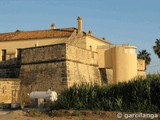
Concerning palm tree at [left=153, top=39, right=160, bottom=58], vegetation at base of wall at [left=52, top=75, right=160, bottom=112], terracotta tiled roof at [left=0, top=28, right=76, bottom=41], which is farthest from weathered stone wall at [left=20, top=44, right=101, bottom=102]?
palm tree at [left=153, top=39, right=160, bottom=58]

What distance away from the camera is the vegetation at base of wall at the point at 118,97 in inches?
640

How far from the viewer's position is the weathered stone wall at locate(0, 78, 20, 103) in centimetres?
2797

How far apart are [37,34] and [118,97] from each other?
78.0 ft

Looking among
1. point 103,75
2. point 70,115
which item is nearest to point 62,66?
point 103,75

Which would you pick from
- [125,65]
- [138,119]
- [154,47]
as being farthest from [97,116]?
[154,47]

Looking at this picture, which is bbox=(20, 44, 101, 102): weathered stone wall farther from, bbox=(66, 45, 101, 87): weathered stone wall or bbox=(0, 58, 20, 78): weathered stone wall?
bbox=(0, 58, 20, 78): weathered stone wall

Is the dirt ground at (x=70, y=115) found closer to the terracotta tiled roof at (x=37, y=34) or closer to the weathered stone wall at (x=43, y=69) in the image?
the weathered stone wall at (x=43, y=69)

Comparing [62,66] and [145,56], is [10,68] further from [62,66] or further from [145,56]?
[145,56]

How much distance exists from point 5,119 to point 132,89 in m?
6.77

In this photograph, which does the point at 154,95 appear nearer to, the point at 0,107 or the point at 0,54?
the point at 0,107

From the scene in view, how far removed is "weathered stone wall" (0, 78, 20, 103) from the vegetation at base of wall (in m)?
9.72

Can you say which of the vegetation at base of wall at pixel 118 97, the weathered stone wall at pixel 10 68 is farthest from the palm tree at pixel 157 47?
the vegetation at base of wall at pixel 118 97

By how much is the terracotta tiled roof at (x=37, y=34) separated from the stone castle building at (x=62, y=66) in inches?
4.7

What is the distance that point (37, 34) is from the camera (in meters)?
39.4
